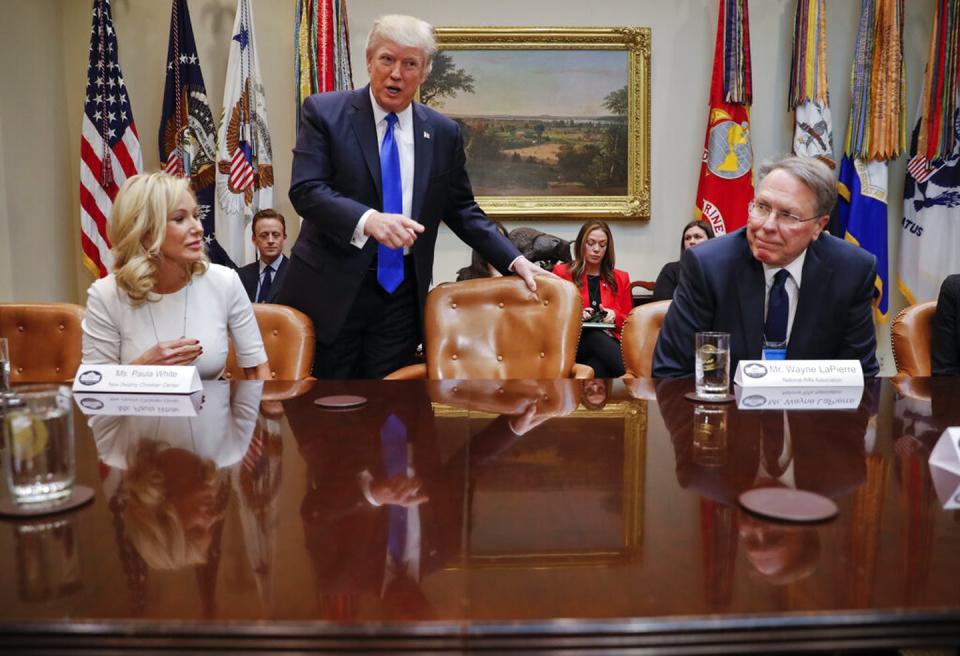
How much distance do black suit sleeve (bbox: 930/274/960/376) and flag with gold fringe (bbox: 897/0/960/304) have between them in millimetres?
3241

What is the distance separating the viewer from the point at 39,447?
1031 mm

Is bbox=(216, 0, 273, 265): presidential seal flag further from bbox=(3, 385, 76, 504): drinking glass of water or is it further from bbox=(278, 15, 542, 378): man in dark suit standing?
bbox=(3, 385, 76, 504): drinking glass of water

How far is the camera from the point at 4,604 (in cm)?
74

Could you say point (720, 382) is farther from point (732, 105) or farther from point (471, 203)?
point (732, 105)

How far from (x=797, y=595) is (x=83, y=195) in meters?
5.37

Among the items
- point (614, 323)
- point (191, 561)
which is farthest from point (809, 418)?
point (614, 323)

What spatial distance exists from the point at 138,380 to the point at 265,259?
3254 millimetres

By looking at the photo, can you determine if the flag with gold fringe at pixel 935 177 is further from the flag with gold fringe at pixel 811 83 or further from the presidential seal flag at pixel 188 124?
the presidential seal flag at pixel 188 124

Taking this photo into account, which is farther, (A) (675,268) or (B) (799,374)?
(A) (675,268)

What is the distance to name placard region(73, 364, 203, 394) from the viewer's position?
5.90ft

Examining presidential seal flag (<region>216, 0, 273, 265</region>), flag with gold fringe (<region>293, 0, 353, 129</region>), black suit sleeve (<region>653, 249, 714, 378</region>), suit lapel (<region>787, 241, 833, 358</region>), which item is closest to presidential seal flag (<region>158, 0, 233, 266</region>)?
presidential seal flag (<region>216, 0, 273, 265</region>)

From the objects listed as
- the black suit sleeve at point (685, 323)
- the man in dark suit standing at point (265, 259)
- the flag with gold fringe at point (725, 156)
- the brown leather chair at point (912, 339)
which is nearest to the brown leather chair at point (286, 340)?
the black suit sleeve at point (685, 323)

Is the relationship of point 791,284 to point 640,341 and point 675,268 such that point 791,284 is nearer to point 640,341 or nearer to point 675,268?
point 640,341

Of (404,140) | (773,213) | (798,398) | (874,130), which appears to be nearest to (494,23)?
(874,130)
